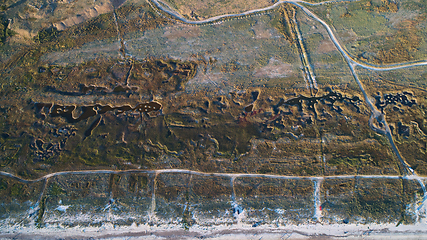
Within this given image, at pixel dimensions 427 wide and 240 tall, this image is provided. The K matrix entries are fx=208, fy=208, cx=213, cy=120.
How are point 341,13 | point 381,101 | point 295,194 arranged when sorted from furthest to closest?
point 341,13
point 381,101
point 295,194

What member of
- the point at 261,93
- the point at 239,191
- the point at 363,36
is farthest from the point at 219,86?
the point at 363,36

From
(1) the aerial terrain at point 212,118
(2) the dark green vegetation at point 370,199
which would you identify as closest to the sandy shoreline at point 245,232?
(1) the aerial terrain at point 212,118

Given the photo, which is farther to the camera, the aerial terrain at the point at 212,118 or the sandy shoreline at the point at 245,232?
the aerial terrain at the point at 212,118

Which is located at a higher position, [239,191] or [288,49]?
[288,49]

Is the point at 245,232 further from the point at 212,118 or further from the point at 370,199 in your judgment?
the point at 370,199

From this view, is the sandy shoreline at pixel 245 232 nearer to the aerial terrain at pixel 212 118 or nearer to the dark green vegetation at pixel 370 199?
the aerial terrain at pixel 212 118

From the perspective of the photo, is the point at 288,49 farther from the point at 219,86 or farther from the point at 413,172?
the point at 413,172

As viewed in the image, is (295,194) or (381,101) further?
(381,101)

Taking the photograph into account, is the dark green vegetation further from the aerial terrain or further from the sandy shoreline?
the sandy shoreline

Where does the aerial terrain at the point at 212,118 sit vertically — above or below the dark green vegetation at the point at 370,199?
above
